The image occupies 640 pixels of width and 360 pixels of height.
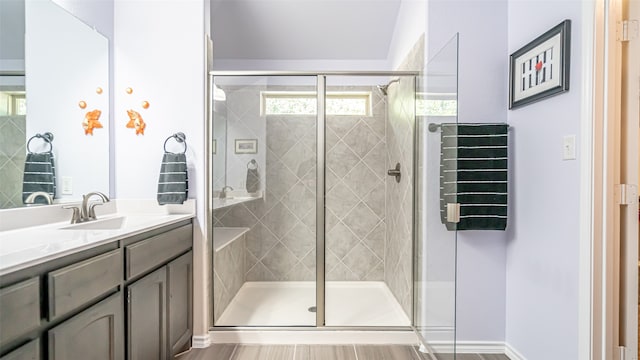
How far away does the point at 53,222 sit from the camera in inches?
73.2

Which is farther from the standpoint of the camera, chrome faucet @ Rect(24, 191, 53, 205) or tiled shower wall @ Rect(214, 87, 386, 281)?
tiled shower wall @ Rect(214, 87, 386, 281)

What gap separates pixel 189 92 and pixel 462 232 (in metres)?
2.08

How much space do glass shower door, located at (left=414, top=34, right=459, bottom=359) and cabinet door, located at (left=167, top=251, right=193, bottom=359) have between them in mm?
1530

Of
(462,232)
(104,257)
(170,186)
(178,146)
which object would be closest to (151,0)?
(178,146)

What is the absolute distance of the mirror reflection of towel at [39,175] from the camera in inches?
67.9

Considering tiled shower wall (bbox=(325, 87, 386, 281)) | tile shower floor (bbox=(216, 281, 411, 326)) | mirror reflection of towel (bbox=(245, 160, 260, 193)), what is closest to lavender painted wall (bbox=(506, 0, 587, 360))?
tile shower floor (bbox=(216, 281, 411, 326))

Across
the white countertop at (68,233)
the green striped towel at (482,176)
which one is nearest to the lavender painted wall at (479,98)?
the green striped towel at (482,176)

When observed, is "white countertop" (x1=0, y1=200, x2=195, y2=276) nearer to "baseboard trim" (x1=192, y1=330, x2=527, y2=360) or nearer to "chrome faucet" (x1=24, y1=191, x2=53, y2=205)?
"chrome faucet" (x1=24, y1=191, x2=53, y2=205)

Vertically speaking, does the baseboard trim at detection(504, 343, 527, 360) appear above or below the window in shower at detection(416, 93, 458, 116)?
below

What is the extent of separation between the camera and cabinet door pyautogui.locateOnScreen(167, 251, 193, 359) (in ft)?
6.57

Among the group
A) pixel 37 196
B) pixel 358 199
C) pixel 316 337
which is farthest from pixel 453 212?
pixel 37 196

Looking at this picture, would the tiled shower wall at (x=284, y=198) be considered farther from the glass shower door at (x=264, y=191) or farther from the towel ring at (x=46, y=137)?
the towel ring at (x=46, y=137)

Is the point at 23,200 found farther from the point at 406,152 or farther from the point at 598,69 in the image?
the point at 598,69

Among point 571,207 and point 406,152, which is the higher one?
point 406,152
